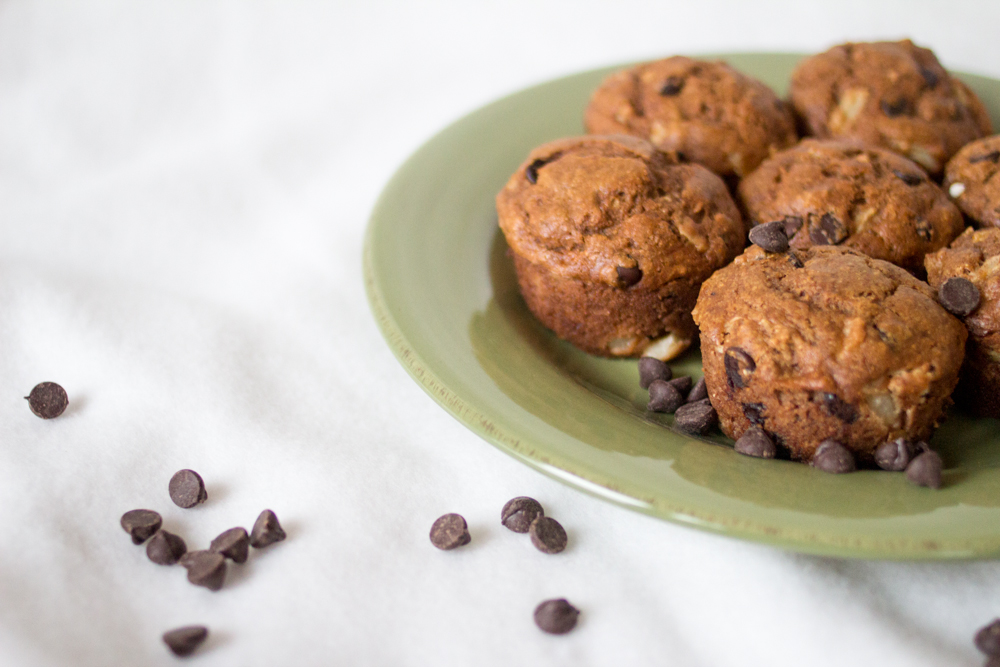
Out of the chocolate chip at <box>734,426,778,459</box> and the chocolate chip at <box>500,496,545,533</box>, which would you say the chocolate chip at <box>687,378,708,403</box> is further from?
the chocolate chip at <box>500,496,545,533</box>

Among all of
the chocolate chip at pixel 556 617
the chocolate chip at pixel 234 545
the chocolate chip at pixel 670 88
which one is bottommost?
the chocolate chip at pixel 556 617

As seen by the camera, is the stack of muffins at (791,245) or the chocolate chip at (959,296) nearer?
the stack of muffins at (791,245)

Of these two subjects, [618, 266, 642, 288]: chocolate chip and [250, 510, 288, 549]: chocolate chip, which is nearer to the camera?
[250, 510, 288, 549]: chocolate chip

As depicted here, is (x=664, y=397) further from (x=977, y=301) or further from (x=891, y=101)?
(x=891, y=101)

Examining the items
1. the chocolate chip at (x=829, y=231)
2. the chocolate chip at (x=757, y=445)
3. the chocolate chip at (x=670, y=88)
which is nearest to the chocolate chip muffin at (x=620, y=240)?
the chocolate chip at (x=829, y=231)

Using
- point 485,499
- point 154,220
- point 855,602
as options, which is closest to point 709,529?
point 855,602

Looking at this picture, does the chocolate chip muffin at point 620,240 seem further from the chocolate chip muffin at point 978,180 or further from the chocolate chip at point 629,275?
the chocolate chip muffin at point 978,180

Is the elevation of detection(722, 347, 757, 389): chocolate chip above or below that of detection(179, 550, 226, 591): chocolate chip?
above

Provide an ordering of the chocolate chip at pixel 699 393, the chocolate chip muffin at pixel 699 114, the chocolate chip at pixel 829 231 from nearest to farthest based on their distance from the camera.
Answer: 1. the chocolate chip at pixel 699 393
2. the chocolate chip at pixel 829 231
3. the chocolate chip muffin at pixel 699 114

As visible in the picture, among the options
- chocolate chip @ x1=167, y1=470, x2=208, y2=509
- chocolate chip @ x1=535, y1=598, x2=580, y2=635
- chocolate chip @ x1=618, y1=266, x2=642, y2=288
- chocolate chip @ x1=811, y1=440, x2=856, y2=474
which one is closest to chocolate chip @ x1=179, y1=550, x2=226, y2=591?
chocolate chip @ x1=167, y1=470, x2=208, y2=509
